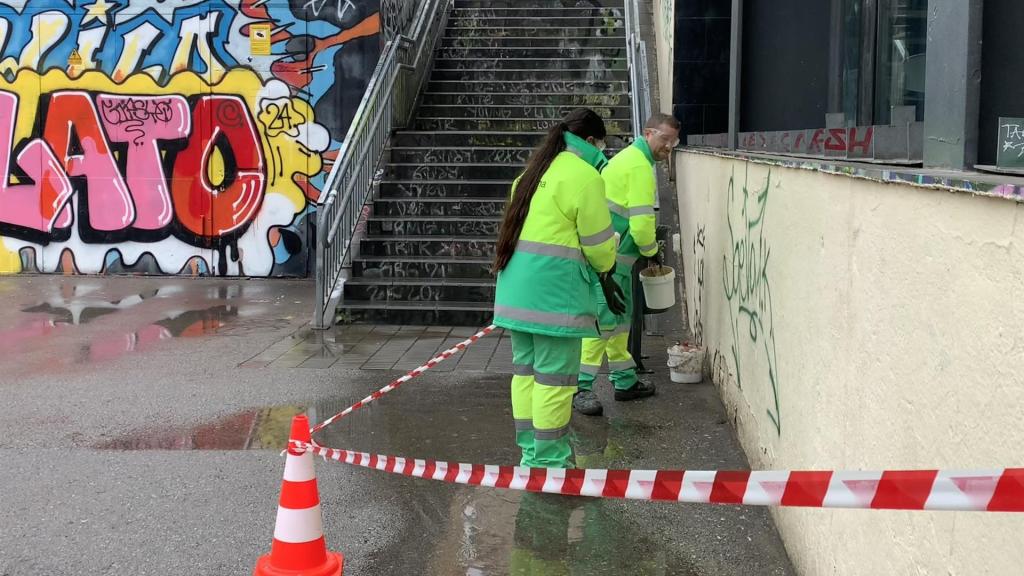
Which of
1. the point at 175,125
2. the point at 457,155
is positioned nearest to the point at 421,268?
the point at 457,155

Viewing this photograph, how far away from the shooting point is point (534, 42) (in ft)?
43.2

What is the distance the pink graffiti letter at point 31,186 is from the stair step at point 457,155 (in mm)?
4357

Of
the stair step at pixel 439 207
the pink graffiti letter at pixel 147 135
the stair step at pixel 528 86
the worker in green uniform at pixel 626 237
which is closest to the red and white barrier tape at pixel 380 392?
the worker in green uniform at pixel 626 237

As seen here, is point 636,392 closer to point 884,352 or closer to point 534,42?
point 884,352

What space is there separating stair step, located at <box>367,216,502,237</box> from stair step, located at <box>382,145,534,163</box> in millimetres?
1106

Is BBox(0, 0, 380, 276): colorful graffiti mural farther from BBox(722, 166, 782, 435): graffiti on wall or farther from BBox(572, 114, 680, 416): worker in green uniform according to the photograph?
BBox(722, 166, 782, 435): graffiti on wall

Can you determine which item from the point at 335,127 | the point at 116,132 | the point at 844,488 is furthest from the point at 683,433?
the point at 116,132

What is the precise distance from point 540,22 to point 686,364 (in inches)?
317

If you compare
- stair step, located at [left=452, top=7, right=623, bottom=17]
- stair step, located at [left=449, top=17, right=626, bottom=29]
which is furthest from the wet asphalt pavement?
stair step, located at [left=452, top=7, right=623, bottom=17]

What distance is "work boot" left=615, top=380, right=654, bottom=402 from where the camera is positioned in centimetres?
630

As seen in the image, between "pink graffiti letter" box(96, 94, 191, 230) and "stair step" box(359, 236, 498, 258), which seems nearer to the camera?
"stair step" box(359, 236, 498, 258)

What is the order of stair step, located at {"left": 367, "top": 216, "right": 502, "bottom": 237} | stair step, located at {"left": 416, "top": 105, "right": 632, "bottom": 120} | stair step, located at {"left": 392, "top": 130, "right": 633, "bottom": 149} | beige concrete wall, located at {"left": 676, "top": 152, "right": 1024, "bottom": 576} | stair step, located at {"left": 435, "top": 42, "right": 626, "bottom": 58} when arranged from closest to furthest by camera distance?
beige concrete wall, located at {"left": 676, "top": 152, "right": 1024, "bottom": 576}, stair step, located at {"left": 367, "top": 216, "right": 502, "bottom": 237}, stair step, located at {"left": 392, "top": 130, "right": 633, "bottom": 149}, stair step, located at {"left": 416, "top": 105, "right": 632, "bottom": 120}, stair step, located at {"left": 435, "top": 42, "right": 626, "bottom": 58}

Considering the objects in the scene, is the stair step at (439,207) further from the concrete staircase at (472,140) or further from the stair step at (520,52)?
the stair step at (520,52)

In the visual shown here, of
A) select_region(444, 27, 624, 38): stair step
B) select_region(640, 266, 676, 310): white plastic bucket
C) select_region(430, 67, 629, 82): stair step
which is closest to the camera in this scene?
select_region(640, 266, 676, 310): white plastic bucket
